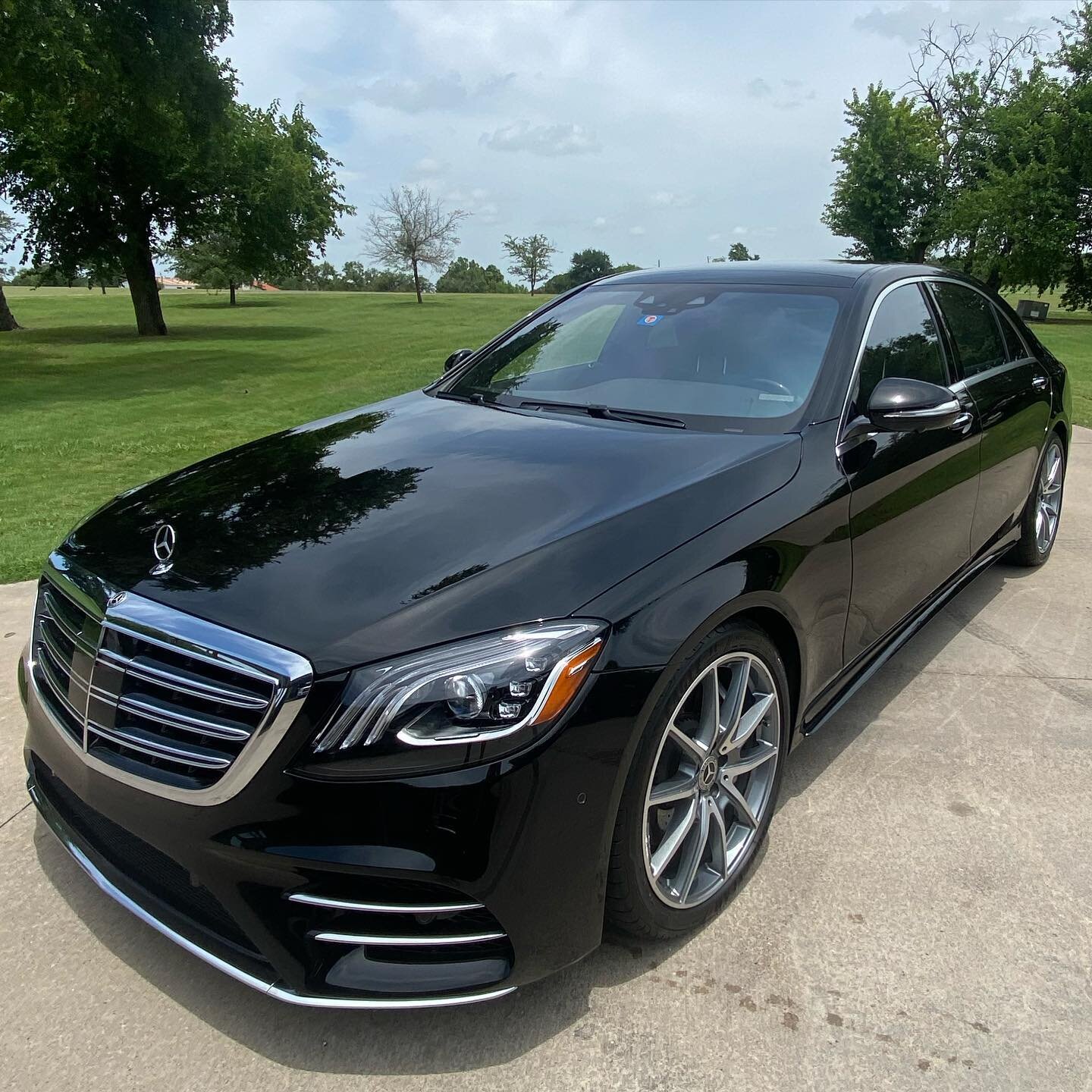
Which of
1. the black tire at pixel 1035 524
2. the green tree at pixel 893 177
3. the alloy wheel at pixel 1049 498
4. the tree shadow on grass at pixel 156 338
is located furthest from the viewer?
the green tree at pixel 893 177

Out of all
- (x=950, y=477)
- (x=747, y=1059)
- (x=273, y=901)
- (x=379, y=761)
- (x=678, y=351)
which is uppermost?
(x=678, y=351)

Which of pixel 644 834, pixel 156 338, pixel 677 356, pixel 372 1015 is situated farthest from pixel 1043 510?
Answer: pixel 156 338

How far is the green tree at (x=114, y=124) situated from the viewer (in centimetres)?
1420

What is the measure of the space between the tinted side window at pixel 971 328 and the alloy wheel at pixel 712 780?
85.8 inches

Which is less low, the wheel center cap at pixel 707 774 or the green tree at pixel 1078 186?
the green tree at pixel 1078 186

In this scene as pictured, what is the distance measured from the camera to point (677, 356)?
3.35 meters

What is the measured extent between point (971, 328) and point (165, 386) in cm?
1394

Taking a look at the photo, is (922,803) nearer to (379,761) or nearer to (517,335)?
(379,761)

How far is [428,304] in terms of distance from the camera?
48.2 meters

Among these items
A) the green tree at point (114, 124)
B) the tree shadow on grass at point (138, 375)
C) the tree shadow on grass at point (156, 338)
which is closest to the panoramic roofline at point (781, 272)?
the tree shadow on grass at point (138, 375)

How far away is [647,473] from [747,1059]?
1.43 m

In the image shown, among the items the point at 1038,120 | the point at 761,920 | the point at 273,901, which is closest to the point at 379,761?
the point at 273,901

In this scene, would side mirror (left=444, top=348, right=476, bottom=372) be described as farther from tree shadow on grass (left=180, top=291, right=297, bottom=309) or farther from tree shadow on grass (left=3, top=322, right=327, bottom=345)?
tree shadow on grass (left=180, top=291, right=297, bottom=309)

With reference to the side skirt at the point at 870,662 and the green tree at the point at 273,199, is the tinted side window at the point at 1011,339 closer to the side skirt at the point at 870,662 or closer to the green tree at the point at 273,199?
the side skirt at the point at 870,662
